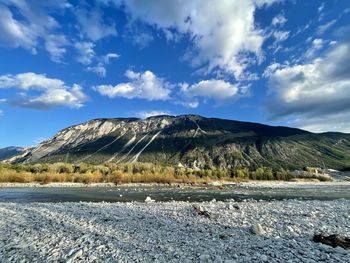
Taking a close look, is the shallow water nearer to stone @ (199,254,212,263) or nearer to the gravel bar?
the gravel bar

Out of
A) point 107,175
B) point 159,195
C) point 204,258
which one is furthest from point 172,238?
point 107,175

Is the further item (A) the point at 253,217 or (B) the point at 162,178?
(B) the point at 162,178

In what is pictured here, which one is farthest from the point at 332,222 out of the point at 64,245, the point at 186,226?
the point at 64,245

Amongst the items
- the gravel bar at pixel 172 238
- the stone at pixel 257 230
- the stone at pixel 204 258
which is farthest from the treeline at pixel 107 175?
the stone at pixel 204 258

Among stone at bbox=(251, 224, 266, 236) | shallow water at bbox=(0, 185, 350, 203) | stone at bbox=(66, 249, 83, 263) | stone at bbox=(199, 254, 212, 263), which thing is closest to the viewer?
stone at bbox=(199, 254, 212, 263)

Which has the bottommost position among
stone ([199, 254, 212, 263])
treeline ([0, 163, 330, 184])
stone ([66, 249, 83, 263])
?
stone ([199, 254, 212, 263])

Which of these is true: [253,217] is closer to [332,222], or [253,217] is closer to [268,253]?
[332,222]

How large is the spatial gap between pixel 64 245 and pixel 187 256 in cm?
613

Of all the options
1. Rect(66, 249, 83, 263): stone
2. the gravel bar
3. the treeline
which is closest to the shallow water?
the gravel bar

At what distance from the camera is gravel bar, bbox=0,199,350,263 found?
12.0m

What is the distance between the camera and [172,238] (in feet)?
49.9

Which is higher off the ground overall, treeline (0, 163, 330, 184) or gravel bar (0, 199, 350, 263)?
treeline (0, 163, 330, 184)

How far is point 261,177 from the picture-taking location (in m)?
171

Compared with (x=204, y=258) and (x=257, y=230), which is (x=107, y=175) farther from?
(x=204, y=258)
